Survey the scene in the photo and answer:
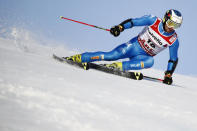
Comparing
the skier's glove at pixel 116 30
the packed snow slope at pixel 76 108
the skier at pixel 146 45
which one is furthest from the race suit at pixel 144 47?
the packed snow slope at pixel 76 108

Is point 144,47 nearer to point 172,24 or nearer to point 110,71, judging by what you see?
point 172,24

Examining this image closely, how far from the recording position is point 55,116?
67.9 inches

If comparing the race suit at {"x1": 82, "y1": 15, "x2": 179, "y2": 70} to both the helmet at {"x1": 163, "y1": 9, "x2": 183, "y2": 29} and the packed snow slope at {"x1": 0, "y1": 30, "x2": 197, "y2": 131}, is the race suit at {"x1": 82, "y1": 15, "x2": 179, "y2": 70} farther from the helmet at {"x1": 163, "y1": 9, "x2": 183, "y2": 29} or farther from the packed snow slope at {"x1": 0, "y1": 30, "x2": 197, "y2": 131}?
the packed snow slope at {"x1": 0, "y1": 30, "x2": 197, "y2": 131}

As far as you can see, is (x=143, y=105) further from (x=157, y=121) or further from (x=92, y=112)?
(x=92, y=112)

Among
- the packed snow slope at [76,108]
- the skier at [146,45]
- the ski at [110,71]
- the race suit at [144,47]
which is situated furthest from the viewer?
the race suit at [144,47]

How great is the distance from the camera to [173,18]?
14.5ft

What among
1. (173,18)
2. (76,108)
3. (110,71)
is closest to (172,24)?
(173,18)

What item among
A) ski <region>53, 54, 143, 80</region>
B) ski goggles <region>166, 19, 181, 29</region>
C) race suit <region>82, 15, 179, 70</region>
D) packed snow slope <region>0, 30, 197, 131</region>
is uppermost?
ski goggles <region>166, 19, 181, 29</region>

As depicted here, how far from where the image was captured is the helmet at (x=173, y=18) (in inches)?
174

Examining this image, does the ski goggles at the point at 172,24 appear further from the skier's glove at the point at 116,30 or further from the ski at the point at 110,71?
the ski at the point at 110,71

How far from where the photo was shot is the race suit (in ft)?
15.3

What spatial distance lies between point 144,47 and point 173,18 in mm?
701

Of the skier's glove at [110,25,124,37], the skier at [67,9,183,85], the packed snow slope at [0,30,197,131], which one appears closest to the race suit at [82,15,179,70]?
the skier at [67,9,183,85]

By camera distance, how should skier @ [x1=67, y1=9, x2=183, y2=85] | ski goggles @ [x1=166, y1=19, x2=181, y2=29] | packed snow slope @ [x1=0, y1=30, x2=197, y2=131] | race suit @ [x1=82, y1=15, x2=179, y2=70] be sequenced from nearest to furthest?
packed snow slope @ [x1=0, y1=30, x2=197, y2=131]
ski goggles @ [x1=166, y1=19, x2=181, y2=29]
skier @ [x1=67, y1=9, x2=183, y2=85]
race suit @ [x1=82, y1=15, x2=179, y2=70]
